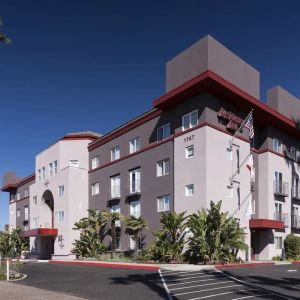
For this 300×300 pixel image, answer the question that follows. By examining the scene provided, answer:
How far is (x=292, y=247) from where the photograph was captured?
35906 millimetres

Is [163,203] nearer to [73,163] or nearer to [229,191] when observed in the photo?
[229,191]

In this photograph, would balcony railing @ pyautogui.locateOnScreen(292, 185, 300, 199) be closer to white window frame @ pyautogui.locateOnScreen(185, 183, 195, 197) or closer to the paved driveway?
white window frame @ pyautogui.locateOnScreen(185, 183, 195, 197)

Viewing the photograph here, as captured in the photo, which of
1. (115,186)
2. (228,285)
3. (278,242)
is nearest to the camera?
(228,285)

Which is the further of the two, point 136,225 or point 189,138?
point 136,225

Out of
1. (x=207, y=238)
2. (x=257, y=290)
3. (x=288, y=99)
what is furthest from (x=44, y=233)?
(x=257, y=290)

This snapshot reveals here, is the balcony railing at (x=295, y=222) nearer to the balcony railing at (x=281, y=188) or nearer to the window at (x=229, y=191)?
the balcony railing at (x=281, y=188)

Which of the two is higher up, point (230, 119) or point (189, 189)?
point (230, 119)

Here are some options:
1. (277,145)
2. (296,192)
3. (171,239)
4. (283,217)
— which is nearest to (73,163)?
(171,239)

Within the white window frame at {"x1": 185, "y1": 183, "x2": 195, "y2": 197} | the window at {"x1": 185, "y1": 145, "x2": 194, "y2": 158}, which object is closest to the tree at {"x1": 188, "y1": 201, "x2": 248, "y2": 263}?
the white window frame at {"x1": 185, "y1": 183, "x2": 195, "y2": 197}

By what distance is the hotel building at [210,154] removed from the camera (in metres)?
30.6

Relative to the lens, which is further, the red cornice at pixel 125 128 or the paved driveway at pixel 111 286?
the red cornice at pixel 125 128

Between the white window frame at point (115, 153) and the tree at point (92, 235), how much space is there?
5.23 m

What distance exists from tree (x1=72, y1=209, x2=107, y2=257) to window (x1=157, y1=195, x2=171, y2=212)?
6.87 metres

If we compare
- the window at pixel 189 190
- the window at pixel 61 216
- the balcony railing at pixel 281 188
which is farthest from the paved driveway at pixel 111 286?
the window at pixel 61 216
